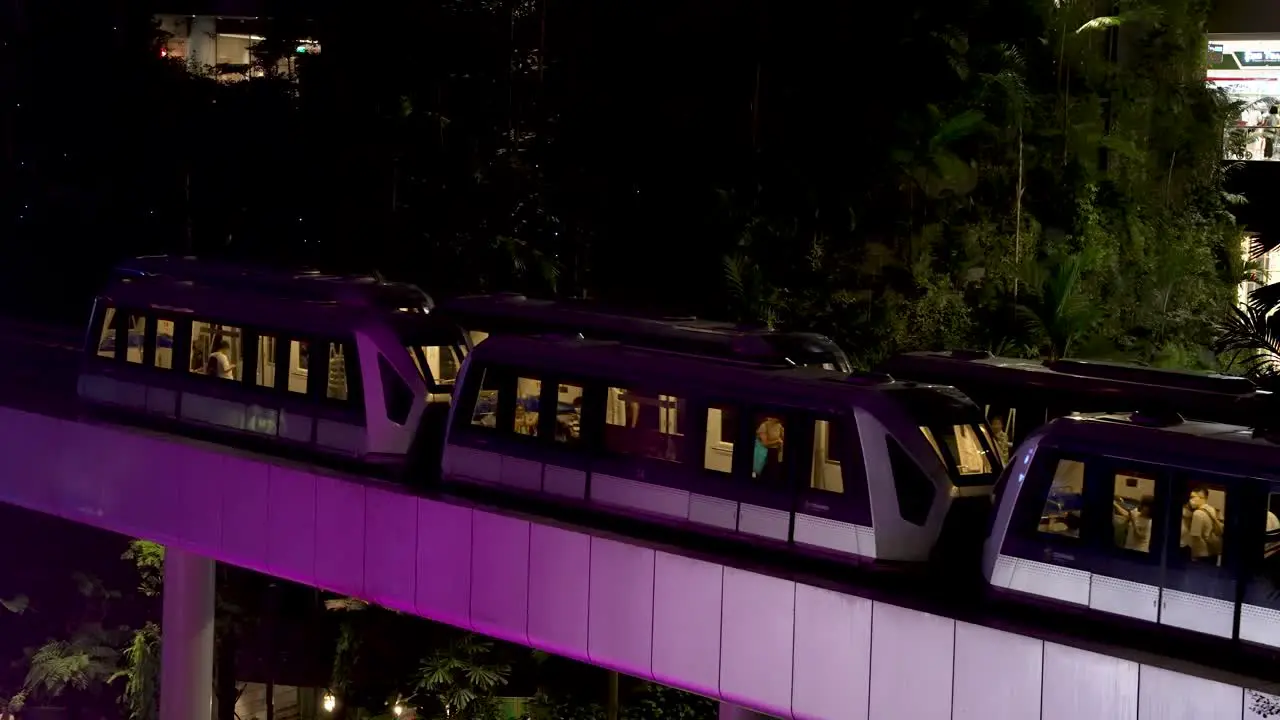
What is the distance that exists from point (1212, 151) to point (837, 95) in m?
7.17

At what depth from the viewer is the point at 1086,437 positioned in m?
11.5

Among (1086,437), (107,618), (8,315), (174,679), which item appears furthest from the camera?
(8,315)

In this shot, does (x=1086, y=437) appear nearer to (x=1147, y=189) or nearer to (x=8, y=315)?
(x=1147, y=189)

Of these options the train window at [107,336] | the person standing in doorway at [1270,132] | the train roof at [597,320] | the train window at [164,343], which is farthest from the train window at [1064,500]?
the person standing in doorway at [1270,132]

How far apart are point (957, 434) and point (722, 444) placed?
2.17 m

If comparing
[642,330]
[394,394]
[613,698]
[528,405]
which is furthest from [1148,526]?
[613,698]

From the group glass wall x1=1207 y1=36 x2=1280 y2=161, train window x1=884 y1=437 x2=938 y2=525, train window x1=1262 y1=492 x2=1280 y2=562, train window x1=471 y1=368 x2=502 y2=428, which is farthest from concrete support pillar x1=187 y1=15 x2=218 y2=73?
train window x1=1262 y1=492 x2=1280 y2=562

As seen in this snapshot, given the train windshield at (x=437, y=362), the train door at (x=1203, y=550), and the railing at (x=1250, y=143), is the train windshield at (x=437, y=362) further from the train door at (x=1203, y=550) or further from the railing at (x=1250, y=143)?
the railing at (x=1250, y=143)

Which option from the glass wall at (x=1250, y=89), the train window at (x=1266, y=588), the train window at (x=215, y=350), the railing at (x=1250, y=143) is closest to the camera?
the train window at (x=1266, y=588)

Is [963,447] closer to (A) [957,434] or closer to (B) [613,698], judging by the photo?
(A) [957,434]

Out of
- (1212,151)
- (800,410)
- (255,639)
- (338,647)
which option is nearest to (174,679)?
(338,647)

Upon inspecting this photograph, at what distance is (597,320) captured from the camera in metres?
17.5

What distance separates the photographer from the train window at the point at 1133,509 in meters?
11.0

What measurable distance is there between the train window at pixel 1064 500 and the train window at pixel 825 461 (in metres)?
1.89
